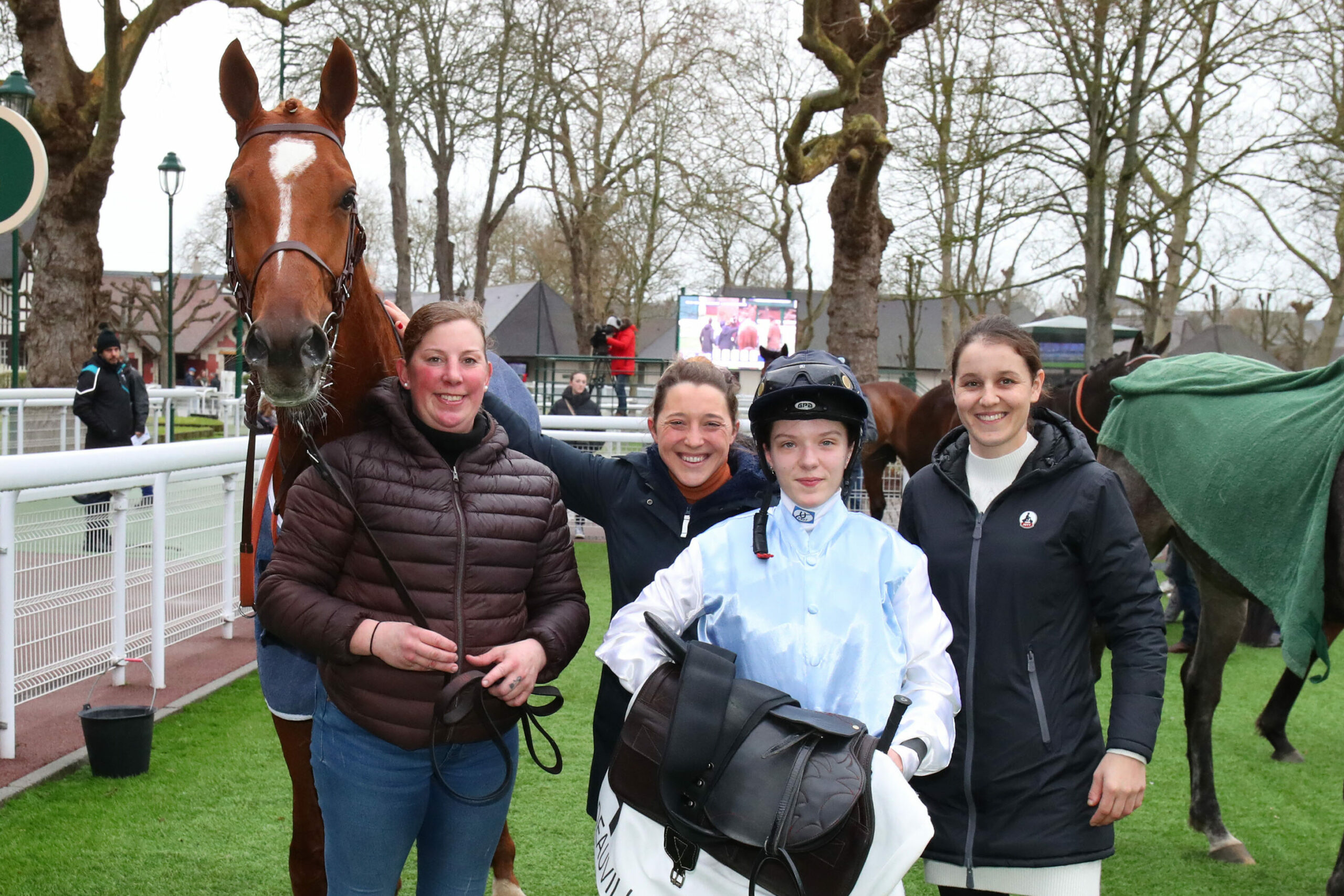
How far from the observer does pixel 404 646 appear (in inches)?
76.0

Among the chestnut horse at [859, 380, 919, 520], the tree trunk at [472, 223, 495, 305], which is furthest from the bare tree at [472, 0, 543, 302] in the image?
the chestnut horse at [859, 380, 919, 520]

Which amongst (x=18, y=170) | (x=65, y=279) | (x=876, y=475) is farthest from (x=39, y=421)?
(x=876, y=475)

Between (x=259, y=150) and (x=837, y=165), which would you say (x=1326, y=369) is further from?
(x=837, y=165)

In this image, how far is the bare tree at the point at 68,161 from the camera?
11.8 meters

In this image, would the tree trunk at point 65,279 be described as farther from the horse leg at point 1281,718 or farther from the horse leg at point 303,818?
the horse leg at point 1281,718

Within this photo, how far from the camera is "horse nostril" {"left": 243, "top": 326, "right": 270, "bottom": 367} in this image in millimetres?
1965

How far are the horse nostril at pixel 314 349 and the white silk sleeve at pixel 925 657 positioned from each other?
119cm

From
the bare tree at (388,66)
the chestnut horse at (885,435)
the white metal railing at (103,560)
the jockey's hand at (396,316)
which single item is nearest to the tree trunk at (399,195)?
the bare tree at (388,66)

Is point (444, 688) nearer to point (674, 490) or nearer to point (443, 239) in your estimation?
point (674, 490)

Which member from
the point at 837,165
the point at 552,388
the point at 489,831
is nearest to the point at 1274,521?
the point at 489,831

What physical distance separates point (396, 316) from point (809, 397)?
1418 millimetres

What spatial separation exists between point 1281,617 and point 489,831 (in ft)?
9.30

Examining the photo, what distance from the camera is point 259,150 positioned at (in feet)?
7.34

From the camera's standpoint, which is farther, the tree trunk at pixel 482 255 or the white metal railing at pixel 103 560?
the tree trunk at pixel 482 255
